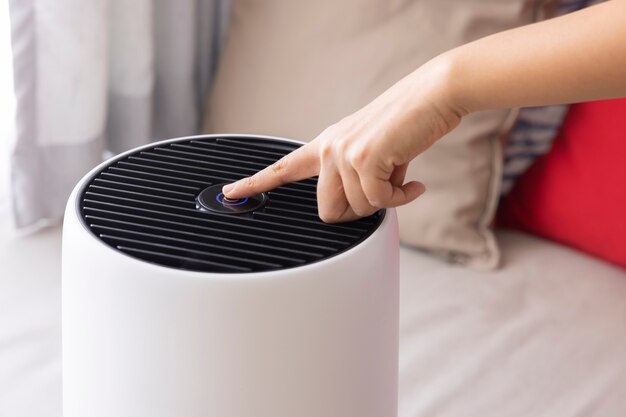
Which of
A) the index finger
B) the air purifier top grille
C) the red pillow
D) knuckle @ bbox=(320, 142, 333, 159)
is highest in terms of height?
knuckle @ bbox=(320, 142, 333, 159)

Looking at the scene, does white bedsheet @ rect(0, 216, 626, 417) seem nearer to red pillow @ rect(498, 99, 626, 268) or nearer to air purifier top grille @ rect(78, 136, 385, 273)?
red pillow @ rect(498, 99, 626, 268)

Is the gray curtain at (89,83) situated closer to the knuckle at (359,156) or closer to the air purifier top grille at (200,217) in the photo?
the air purifier top grille at (200,217)

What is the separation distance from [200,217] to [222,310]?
0.49 ft

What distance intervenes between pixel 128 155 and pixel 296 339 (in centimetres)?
37

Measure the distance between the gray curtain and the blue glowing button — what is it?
60cm

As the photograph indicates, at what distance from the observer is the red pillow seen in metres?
1.52

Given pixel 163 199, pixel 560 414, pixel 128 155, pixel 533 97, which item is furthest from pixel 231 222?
pixel 560 414

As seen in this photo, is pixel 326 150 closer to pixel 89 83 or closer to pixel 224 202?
pixel 224 202

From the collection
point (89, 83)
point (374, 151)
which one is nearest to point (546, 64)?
point (374, 151)

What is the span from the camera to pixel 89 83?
5.03 ft

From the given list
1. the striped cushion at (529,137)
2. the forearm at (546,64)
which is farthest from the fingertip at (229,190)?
the striped cushion at (529,137)

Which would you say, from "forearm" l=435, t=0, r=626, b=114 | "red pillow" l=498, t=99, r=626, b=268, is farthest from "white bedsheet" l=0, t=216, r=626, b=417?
"forearm" l=435, t=0, r=626, b=114

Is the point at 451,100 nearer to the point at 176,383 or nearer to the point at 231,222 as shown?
the point at 231,222

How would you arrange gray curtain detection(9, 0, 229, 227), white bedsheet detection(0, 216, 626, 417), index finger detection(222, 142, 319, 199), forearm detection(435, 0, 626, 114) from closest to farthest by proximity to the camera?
1. forearm detection(435, 0, 626, 114)
2. index finger detection(222, 142, 319, 199)
3. white bedsheet detection(0, 216, 626, 417)
4. gray curtain detection(9, 0, 229, 227)
